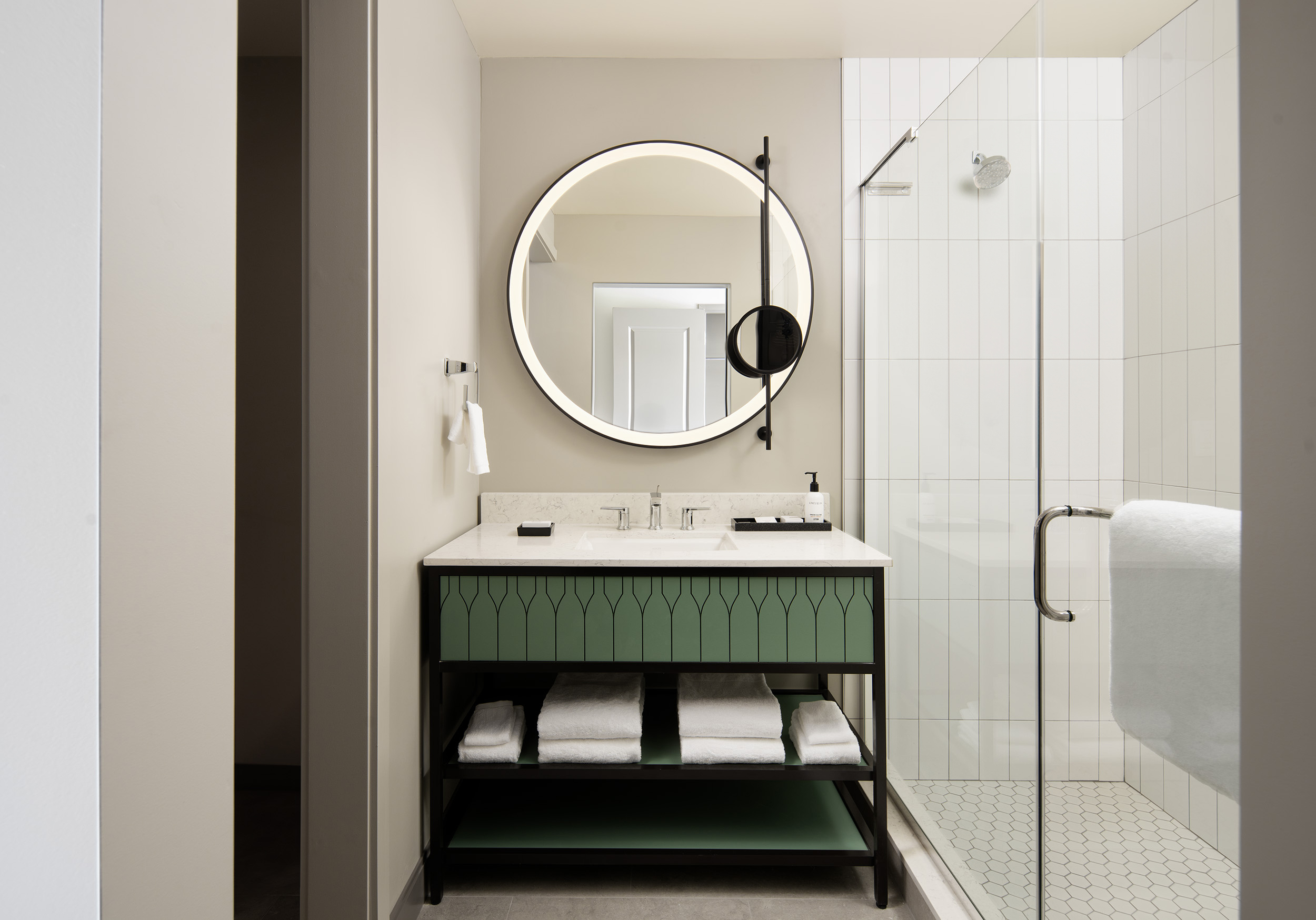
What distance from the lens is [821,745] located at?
1.61m

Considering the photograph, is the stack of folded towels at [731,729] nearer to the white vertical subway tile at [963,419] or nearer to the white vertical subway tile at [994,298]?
the white vertical subway tile at [963,419]

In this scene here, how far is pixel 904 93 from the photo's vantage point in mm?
2150

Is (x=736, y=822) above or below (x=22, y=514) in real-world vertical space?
below

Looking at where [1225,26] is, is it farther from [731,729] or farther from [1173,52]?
[731,729]

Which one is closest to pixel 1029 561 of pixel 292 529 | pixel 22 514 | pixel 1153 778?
pixel 1153 778

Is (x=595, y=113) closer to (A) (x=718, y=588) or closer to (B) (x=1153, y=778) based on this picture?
(A) (x=718, y=588)

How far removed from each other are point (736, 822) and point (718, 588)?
0.65m

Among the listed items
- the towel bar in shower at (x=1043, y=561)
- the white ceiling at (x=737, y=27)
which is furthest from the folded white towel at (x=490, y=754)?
the white ceiling at (x=737, y=27)

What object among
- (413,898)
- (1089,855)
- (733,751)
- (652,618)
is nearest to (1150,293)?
(1089,855)

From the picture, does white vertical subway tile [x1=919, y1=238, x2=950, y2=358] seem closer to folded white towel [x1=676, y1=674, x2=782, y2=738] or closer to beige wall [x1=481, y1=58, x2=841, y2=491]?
beige wall [x1=481, y1=58, x2=841, y2=491]

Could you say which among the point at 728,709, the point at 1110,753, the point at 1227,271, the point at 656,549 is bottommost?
the point at 728,709

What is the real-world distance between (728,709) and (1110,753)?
0.86 m

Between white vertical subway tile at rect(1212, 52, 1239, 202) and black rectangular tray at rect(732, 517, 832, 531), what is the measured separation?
1.34 meters

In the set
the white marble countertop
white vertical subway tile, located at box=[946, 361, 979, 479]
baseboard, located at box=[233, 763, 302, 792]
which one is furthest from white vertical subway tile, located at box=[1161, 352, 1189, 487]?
baseboard, located at box=[233, 763, 302, 792]
